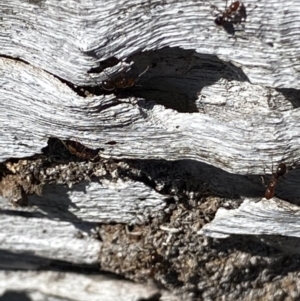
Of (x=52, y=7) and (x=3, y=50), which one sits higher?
(x=52, y=7)

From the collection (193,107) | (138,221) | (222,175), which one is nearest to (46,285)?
(138,221)

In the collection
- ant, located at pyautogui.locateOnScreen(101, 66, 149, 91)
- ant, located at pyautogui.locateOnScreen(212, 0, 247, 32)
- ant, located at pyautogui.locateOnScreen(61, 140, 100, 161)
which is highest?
ant, located at pyautogui.locateOnScreen(212, 0, 247, 32)

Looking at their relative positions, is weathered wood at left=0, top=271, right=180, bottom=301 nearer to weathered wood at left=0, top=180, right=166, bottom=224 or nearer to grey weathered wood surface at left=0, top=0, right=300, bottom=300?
weathered wood at left=0, top=180, right=166, bottom=224

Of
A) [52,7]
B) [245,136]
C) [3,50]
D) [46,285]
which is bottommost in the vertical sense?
[46,285]

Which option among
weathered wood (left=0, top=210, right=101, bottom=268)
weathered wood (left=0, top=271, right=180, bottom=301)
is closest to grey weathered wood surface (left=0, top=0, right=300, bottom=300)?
weathered wood (left=0, top=210, right=101, bottom=268)

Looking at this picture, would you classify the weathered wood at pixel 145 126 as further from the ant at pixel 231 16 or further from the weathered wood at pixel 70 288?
the weathered wood at pixel 70 288

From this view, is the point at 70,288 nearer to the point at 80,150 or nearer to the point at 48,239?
the point at 48,239

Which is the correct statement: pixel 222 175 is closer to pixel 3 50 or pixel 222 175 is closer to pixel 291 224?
pixel 291 224
